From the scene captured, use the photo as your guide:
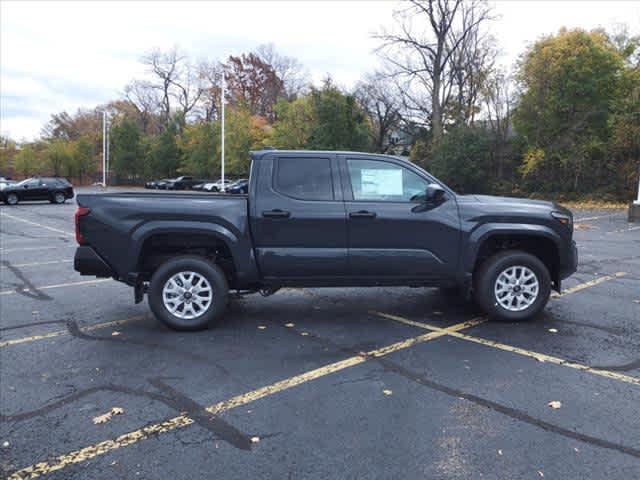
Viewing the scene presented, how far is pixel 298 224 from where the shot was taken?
5270 millimetres

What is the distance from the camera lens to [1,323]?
5.78 meters

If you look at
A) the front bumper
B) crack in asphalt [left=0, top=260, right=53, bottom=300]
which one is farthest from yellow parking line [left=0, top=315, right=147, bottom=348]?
crack in asphalt [left=0, top=260, right=53, bottom=300]

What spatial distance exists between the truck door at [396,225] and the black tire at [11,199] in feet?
90.9

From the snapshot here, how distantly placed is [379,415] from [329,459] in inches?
25.4

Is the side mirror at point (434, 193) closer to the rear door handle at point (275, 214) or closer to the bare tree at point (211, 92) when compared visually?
the rear door handle at point (275, 214)

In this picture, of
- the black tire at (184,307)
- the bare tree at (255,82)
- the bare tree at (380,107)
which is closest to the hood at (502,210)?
the black tire at (184,307)

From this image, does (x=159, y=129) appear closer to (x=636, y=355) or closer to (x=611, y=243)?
(x=611, y=243)

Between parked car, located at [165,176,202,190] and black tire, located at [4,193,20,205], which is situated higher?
parked car, located at [165,176,202,190]

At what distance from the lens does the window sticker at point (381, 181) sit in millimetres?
5430

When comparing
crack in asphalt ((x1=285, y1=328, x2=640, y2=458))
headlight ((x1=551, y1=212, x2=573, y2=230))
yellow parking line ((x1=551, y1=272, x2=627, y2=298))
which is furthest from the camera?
yellow parking line ((x1=551, y1=272, x2=627, y2=298))

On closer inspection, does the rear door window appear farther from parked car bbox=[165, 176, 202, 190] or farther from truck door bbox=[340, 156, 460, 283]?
parked car bbox=[165, 176, 202, 190]

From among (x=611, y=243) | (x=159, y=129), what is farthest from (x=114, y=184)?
(x=611, y=243)

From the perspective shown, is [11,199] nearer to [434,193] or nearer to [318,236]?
[318,236]

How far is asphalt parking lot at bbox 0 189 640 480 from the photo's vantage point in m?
2.94
